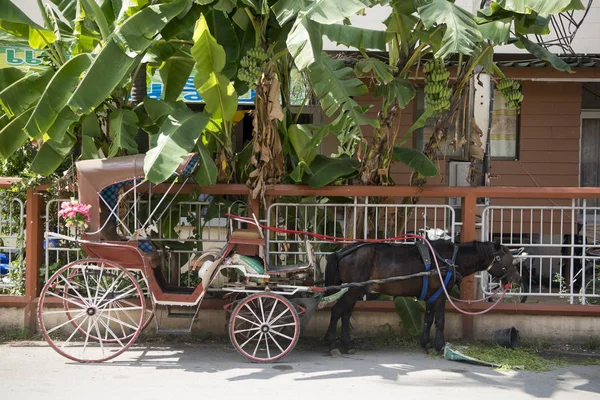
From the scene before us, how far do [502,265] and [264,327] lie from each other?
2.61m

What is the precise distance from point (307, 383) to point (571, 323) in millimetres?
3439

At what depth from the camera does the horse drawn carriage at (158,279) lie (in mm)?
7723

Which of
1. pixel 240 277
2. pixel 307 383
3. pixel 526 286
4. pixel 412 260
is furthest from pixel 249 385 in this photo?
pixel 526 286

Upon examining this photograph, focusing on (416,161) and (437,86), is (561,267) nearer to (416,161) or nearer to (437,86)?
(416,161)

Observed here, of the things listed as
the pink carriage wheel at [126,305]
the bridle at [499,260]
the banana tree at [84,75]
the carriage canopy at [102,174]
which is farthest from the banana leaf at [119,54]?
the bridle at [499,260]

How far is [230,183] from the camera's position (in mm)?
9133

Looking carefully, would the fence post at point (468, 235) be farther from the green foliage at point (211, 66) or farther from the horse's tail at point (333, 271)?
the horse's tail at point (333, 271)

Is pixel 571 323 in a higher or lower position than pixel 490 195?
lower

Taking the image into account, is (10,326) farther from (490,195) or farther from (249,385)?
(490,195)

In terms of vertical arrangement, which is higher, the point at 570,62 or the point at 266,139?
the point at 570,62

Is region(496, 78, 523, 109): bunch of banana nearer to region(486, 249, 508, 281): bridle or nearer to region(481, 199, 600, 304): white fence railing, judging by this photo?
region(481, 199, 600, 304): white fence railing

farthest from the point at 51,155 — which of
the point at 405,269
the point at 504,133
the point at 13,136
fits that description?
the point at 504,133

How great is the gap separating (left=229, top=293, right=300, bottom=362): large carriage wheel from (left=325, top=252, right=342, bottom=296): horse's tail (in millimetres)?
596

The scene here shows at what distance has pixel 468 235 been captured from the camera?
876 cm
